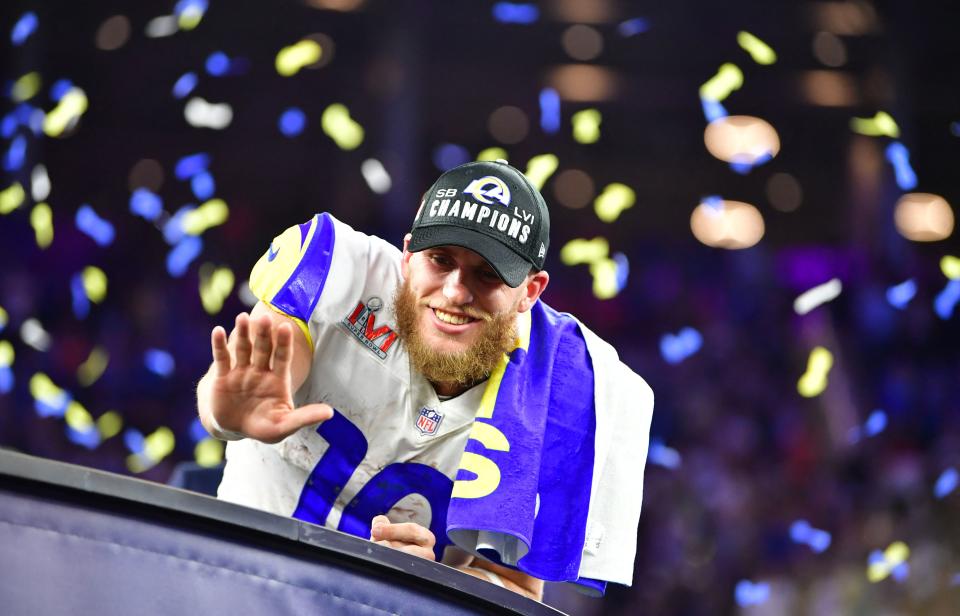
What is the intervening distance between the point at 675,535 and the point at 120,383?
2.20 m

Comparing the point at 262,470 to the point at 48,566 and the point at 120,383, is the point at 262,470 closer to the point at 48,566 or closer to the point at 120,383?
the point at 48,566

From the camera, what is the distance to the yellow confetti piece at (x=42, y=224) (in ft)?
15.5

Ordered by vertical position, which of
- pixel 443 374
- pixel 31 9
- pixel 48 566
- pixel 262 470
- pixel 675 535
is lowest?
pixel 675 535

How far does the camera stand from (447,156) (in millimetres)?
5004

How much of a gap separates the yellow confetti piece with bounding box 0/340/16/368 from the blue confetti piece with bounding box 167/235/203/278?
2.20ft

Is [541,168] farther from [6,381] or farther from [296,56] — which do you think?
[6,381]

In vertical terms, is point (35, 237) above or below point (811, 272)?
above

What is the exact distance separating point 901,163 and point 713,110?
→ 84cm

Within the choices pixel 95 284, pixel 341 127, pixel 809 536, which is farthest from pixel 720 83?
pixel 95 284

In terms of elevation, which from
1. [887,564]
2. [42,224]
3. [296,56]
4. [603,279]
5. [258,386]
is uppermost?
[258,386]

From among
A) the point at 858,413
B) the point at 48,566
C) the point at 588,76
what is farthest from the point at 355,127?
the point at 48,566

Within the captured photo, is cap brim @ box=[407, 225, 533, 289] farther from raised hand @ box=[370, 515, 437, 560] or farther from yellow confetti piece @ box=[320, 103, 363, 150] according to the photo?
yellow confetti piece @ box=[320, 103, 363, 150]

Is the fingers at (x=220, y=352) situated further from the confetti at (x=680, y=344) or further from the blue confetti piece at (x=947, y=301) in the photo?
the blue confetti piece at (x=947, y=301)

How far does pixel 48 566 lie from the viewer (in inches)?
38.1
